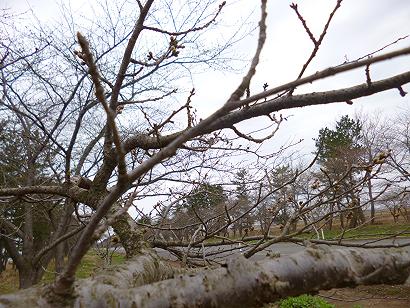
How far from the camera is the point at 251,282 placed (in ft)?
2.76

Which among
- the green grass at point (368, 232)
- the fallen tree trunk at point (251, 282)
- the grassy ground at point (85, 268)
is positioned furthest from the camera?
the grassy ground at point (85, 268)

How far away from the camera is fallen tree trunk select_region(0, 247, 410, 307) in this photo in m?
0.83

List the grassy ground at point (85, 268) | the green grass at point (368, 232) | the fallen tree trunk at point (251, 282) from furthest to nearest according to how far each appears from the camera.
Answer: the grassy ground at point (85, 268)
the green grass at point (368, 232)
the fallen tree trunk at point (251, 282)

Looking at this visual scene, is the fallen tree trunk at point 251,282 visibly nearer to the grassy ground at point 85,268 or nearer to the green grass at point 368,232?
the green grass at point 368,232

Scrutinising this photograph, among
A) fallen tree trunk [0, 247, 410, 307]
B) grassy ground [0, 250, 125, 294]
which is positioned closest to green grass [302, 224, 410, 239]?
fallen tree trunk [0, 247, 410, 307]

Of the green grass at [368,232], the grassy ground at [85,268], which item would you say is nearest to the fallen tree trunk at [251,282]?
the green grass at [368,232]

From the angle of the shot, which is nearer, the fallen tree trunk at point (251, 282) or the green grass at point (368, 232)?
the fallen tree trunk at point (251, 282)

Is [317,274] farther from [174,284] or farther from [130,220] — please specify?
[130,220]

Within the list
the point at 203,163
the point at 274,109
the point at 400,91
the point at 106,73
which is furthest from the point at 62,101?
the point at 400,91

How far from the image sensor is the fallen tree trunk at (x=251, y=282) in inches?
32.7

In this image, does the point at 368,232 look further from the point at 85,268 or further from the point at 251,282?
the point at 251,282

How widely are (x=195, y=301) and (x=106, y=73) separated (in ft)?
21.5

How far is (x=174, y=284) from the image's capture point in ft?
2.85

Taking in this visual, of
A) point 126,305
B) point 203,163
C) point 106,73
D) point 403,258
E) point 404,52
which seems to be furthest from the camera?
point 106,73
